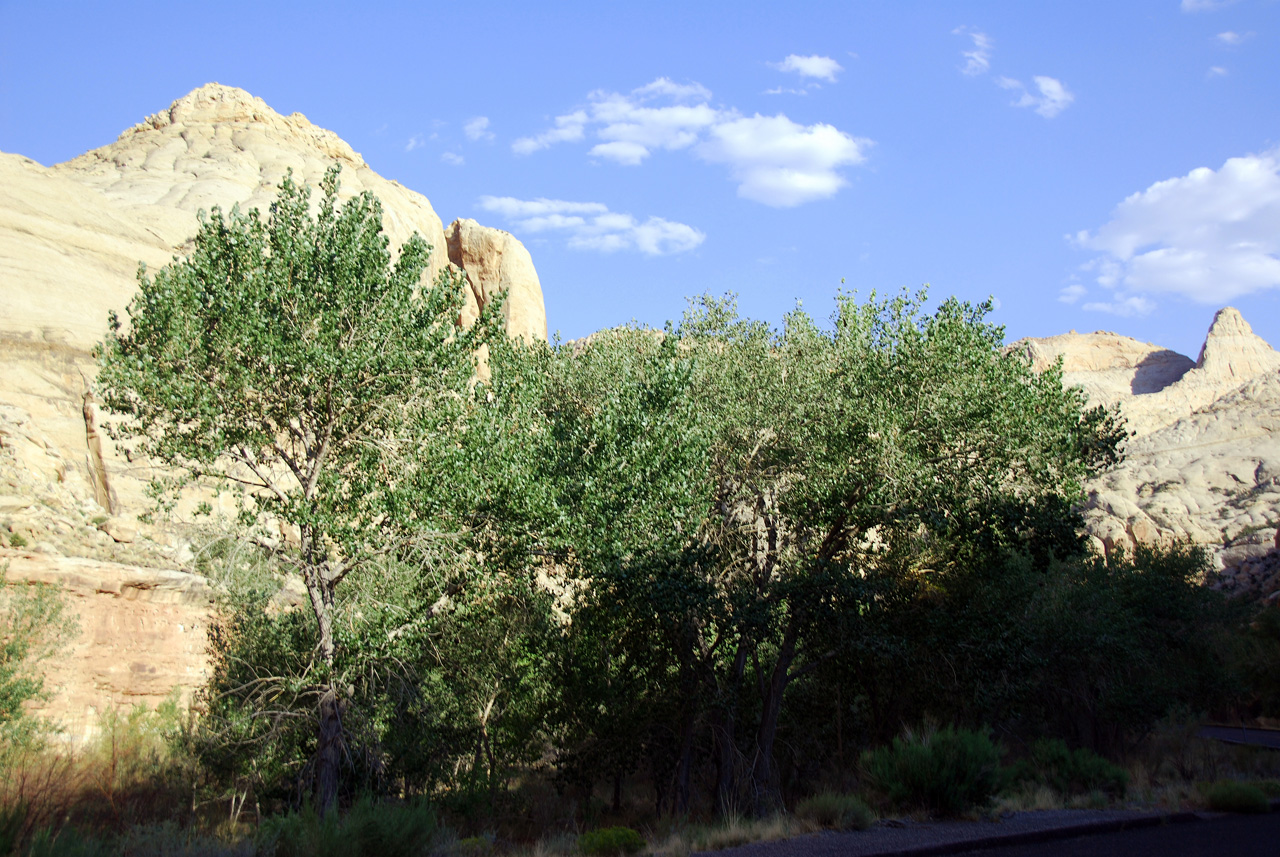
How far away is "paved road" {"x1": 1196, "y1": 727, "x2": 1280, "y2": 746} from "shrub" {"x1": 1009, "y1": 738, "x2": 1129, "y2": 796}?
15640 mm

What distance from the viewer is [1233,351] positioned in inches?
4414

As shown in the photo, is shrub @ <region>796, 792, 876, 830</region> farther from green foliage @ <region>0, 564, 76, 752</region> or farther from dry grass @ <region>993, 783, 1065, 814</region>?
green foliage @ <region>0, 564, 76, 752</region>

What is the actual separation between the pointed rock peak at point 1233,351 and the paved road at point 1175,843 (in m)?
120

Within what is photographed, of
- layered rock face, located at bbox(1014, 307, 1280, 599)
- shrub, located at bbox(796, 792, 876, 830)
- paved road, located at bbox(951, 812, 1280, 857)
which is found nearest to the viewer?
paved road, located at bbox(951, 812, 1280, 857)

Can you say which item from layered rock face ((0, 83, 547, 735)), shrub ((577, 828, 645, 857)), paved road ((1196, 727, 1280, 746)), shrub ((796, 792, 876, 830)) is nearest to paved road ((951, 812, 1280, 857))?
shrub ((796, 792, 876, 830))

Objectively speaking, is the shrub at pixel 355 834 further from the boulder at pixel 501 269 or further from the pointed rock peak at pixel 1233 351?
the pointed rock peak at pixel 1233 351

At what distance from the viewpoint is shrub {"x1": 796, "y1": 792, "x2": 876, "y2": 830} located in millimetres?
10711

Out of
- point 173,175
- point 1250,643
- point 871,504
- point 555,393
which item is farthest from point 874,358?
point 173,175

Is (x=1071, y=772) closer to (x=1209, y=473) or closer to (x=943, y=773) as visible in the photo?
(x=943, y=773)

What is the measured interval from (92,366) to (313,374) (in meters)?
27.6

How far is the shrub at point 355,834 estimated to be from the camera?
7746mm

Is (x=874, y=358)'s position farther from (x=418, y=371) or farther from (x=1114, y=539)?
(x=1114, y=539)

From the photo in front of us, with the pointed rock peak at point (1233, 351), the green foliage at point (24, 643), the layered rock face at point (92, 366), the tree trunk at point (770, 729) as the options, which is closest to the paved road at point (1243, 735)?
the tree trunk at point (770, 729)

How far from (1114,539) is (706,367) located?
58.4 metres
